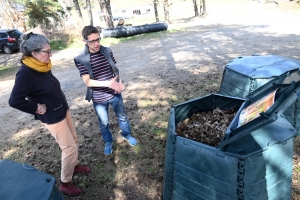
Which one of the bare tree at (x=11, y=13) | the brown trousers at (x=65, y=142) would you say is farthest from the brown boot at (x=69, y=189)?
the bare tree at (x=11, y=13)

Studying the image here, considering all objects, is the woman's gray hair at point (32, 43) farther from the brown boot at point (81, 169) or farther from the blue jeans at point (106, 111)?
the brown boot at point (81, 169)

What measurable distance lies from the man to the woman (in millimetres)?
473

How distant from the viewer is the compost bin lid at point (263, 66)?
2.87 meters

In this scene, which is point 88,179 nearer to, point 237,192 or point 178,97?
point 237,192

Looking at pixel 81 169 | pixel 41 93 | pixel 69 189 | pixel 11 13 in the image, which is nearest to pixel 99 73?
pixel 41 93

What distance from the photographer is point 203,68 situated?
23.1ft

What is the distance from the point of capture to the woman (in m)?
2.16

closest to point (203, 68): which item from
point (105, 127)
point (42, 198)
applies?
point (105, 127)

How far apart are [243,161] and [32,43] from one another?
212cm

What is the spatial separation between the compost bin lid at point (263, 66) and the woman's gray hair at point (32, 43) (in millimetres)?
2430

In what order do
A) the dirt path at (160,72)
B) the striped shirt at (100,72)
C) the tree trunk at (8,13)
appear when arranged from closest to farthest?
the striped shirt at (100,72), the dirt path at (160,72), the tree trunk at (8,13)

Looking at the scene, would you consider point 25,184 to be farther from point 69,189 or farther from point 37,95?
point 69,189

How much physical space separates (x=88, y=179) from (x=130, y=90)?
10.9ft

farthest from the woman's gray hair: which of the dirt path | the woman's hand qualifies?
the dirt path
